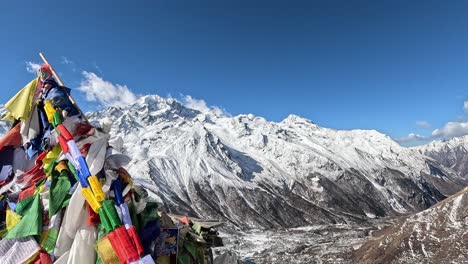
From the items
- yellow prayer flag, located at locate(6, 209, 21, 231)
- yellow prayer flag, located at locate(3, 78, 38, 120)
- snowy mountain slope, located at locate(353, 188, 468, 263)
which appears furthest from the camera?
snowy mountain slope, located at locate(353, 188, 468, 263)

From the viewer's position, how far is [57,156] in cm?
1043

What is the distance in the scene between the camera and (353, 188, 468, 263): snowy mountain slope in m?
114

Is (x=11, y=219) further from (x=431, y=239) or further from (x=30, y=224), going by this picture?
(x=431, y=239)

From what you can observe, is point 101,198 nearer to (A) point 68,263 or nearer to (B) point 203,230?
(A) point 68,263

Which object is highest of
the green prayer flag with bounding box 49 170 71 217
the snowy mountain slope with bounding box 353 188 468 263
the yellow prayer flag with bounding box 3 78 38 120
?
the yellow prayer flag with bounding box 3 78 38 120

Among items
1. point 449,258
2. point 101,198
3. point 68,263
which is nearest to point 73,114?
point 101,198

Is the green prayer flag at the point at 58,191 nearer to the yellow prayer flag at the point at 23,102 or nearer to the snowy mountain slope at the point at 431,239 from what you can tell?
the yellow prayer flag at the point at 23,102

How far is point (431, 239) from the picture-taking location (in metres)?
126

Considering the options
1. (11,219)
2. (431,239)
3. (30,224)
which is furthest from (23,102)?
(431,239)

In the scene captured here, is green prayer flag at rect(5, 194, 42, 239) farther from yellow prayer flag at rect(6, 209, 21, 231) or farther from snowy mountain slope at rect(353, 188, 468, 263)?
snowy mountain slope at rect(353, 188, 468, 263)

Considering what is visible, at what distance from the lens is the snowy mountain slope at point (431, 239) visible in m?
114

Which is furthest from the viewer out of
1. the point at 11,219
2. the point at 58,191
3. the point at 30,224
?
the point at 11,219

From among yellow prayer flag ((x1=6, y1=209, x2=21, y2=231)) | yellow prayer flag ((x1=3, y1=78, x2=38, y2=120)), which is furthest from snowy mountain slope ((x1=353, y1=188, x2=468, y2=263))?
yellow prayer flag ((x1=3, y1=78, x2=38, y2=120))

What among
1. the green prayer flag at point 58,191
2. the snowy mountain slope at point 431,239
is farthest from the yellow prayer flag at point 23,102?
the snowy mountain slope at point 431,239
